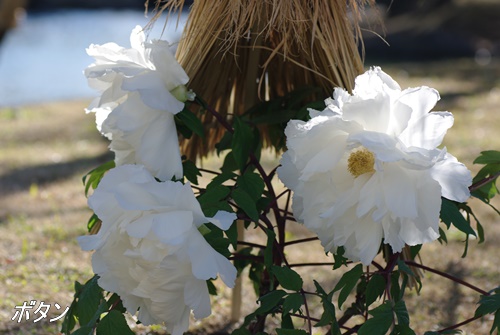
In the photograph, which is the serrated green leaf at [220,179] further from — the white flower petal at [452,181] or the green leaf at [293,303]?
the white flower petal at [452,181]

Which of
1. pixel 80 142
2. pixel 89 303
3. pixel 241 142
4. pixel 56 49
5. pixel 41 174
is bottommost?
pixel 56 49

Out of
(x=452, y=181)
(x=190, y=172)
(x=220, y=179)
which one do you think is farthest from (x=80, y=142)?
(x=452, y=181)

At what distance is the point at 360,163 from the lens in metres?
1.10

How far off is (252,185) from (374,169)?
28 centimetres

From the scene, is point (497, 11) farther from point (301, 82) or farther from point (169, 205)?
point (169, 205)

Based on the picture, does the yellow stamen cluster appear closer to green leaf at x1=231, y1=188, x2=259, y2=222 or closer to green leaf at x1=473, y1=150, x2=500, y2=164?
green leaf at x1=231, y1=188, x2=259, y2=222

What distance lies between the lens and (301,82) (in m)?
1.65

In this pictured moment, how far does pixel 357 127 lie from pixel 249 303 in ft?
3.72

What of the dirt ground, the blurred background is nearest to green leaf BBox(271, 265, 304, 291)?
the blurred background

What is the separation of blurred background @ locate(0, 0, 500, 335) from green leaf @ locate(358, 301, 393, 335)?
1.76 feet

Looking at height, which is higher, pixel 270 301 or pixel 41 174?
pixel 270 301

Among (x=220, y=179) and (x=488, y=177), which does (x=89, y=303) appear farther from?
(x=488, y=177)

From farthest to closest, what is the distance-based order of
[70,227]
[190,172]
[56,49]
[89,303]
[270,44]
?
1. [56,49]
2. [70,227]
3. [270,44]
4. [190,172]
5. [89,303]

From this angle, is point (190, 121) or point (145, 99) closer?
point (145, 99)
